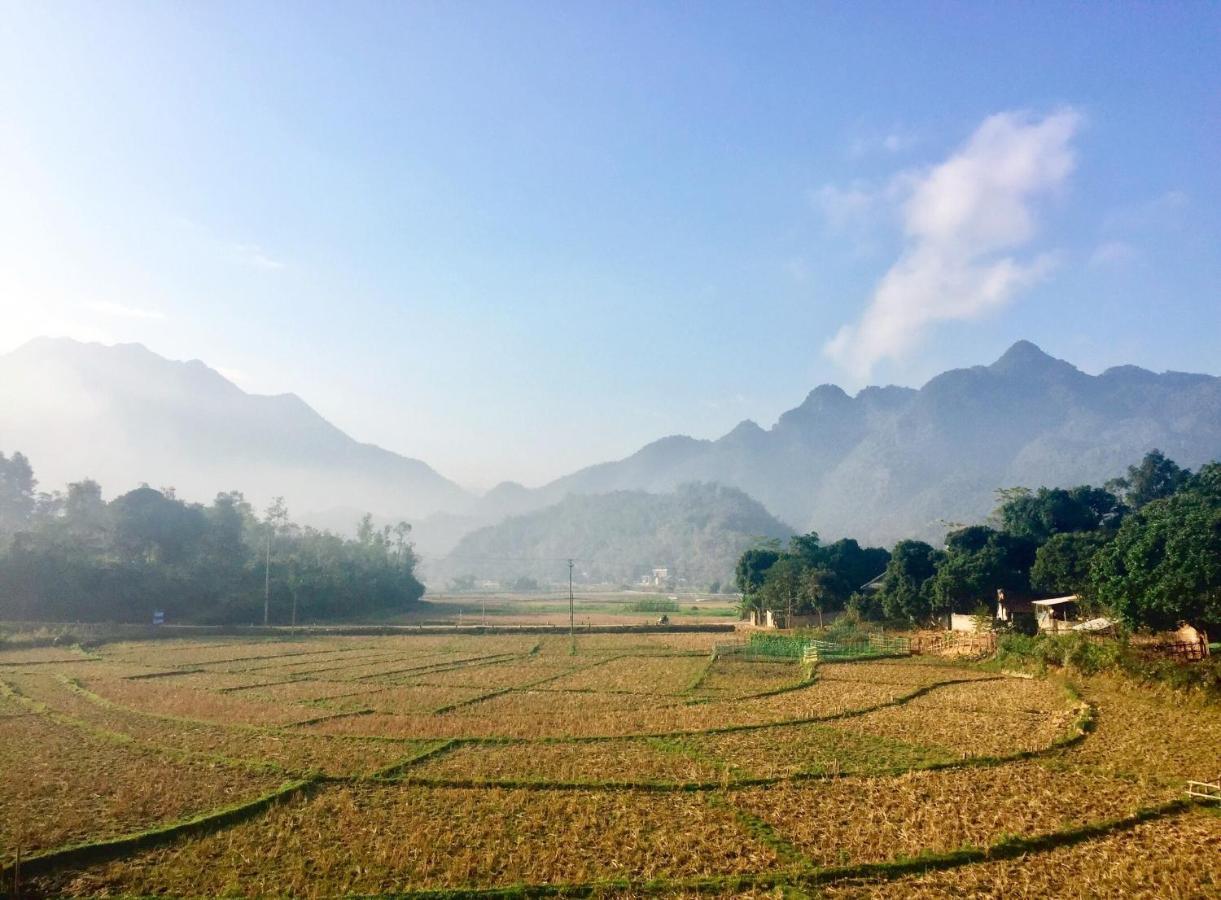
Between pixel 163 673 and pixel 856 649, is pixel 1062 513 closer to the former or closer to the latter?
pixel 856 649

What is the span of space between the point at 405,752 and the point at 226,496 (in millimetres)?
65281

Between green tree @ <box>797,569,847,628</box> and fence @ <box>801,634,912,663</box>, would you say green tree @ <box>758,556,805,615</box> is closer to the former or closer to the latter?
green tree @ <box>797,569,847,628</box>

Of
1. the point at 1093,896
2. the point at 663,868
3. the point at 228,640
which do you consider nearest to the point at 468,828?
the point at 663,868

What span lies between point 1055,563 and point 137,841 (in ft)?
127

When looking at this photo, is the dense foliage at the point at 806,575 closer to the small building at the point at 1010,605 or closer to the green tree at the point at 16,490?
the small building at the point at 1010,605

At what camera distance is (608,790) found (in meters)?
13.5

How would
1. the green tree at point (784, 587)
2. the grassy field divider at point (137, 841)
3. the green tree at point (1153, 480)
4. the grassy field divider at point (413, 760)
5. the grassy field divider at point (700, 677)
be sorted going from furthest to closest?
→ 1. the green tree at point (1153, 480)
2. the green tree at point (784, 587)
3. the grassy field divider at point (700, 677)
4. the grassy field divider at point (413, 760)
5. the grassy field divider at point (137, 841)

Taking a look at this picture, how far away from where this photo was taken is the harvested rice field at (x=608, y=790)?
32.3ft

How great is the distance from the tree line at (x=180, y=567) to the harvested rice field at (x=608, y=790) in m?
28.4

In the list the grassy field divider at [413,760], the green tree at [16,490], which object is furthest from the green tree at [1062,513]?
the green tree at [16,490]

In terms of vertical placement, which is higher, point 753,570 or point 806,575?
point 753,570

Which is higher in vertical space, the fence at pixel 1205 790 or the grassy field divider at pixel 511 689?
the fence at pixel 1205 790

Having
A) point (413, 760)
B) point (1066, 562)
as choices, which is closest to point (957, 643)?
point (1066, 562)

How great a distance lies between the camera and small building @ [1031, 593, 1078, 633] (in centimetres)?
3462
